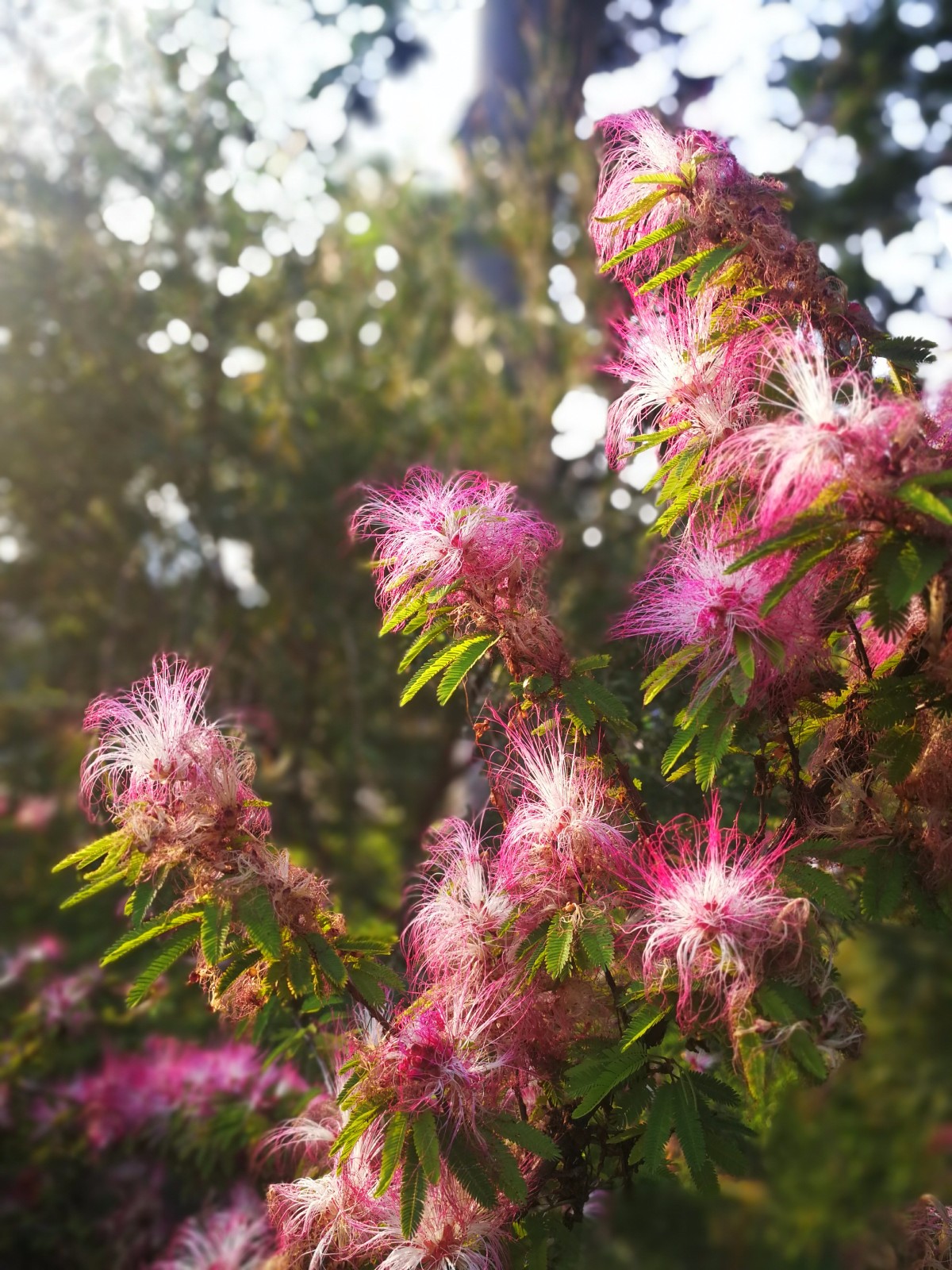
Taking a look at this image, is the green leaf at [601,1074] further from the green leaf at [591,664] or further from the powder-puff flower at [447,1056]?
the green leaf at [591,664]

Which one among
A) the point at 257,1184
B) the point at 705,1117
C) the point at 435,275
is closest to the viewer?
the point at 705,1117

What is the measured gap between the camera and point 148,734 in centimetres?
181

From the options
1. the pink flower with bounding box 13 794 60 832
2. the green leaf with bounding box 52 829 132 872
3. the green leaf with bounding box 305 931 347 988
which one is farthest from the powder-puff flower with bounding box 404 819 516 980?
the pink flower with bounding box 13 794 60 832

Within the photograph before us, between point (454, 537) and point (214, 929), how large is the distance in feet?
2.37

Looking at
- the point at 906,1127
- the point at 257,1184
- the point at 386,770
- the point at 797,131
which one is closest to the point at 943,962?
the point at 906,1127

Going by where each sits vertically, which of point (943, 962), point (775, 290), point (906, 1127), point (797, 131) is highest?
point (797, 131)

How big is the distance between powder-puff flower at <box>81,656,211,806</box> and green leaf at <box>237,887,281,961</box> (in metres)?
0.22

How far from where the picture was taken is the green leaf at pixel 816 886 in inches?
63.1

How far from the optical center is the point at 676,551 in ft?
6.00

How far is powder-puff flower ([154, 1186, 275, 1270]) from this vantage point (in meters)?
2.70

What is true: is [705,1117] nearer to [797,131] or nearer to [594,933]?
[594,933]

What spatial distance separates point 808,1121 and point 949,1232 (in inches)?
38.9

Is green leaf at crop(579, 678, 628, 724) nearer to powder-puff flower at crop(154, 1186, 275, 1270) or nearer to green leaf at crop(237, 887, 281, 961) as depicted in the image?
green leaf at crop(237, 887, 281, 961)

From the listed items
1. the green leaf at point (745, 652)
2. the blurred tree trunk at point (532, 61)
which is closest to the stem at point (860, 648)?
the green leaf at point (745, 652)
